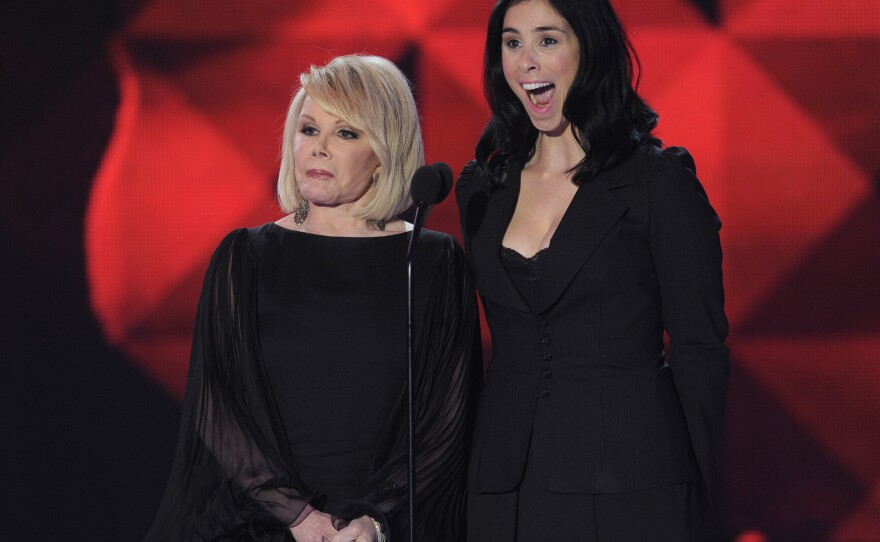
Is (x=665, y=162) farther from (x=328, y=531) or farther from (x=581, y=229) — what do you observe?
(x=328, y=531)

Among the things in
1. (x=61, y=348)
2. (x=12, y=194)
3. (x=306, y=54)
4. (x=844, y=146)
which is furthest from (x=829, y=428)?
(x=12, y=194)

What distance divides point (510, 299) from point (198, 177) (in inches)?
76.5

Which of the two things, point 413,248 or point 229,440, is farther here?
point 229,440

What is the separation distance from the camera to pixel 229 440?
223 centimetres

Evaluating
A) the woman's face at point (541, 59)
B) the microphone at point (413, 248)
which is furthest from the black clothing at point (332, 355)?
the woman's face at point (541, 59)

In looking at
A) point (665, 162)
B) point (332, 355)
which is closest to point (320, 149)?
point (332, 355)

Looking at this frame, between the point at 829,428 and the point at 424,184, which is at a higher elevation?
the point at 424,184

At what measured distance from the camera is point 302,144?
2.36 meters

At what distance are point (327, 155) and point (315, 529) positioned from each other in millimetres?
808

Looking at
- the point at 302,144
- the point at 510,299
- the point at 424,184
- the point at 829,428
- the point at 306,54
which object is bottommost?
the point at 829,428

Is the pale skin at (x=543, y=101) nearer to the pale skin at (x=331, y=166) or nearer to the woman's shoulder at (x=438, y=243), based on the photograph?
the woman's shoulder at (x=438, y=243)

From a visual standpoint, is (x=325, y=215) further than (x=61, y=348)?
No

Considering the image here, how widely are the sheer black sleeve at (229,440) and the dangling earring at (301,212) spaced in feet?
0.53

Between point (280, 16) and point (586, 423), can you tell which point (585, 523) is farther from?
point (280, 16)
